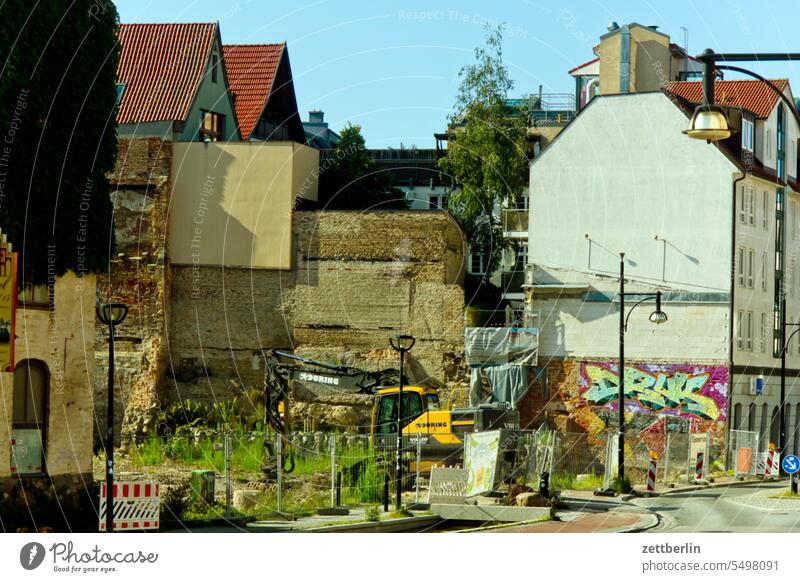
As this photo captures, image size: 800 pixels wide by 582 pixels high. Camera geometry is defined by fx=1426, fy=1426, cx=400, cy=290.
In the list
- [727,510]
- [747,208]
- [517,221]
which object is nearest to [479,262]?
[517,221]

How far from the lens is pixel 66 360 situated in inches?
1037

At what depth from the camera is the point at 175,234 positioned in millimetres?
49125

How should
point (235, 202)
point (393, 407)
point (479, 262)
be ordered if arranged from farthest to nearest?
point (479, 262), point (235, 202), point (393, 407)

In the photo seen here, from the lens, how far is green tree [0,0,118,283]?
24.6 metres

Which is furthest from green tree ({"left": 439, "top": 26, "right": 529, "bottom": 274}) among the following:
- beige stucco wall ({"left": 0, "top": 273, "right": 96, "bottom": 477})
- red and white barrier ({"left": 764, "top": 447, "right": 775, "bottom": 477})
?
beige stucco wall ({"left": 0, "top": 273, "right": 96, "bottom": 477})

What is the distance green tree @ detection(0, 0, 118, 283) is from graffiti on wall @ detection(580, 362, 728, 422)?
2465cm

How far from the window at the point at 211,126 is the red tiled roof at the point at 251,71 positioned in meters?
3.67

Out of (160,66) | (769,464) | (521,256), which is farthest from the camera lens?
(521,256)

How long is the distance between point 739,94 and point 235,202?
782 inches

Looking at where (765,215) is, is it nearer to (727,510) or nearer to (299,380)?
(299,380)

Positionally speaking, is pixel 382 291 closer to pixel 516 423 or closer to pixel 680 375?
pixel 516 423

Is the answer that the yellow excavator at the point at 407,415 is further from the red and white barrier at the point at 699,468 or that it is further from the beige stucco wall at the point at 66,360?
the beige stucco wall at the point at 66,360

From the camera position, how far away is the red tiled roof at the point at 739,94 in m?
51.6

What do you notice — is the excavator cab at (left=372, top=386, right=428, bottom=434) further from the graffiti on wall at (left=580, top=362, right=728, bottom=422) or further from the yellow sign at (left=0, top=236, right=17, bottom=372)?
the yellow sign at (left=0, top=236, right=17, bottom=372)
